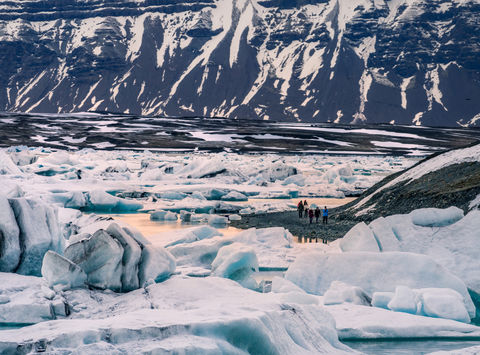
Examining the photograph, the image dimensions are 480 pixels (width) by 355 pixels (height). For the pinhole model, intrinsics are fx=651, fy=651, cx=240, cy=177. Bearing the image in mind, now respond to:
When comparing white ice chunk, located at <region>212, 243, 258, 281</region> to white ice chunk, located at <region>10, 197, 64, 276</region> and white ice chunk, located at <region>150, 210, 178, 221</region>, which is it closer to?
white ice chunk, located at <region>10, 197, 64, 276</region>

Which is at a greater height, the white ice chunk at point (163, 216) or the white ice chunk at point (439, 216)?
the white ice chunk at point (439, 216)

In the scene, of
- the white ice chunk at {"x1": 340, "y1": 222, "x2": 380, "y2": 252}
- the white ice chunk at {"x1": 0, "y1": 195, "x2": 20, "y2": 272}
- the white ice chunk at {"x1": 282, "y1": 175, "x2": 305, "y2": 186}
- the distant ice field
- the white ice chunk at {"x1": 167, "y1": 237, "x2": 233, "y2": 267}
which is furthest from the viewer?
the distant ice field

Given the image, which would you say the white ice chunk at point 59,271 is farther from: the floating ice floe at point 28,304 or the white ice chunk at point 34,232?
the white ice chunk at point 34,232

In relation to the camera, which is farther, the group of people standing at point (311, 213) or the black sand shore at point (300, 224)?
the group of people standing at point (311, 213)

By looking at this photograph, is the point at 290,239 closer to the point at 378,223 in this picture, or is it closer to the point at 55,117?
the point at 378,223

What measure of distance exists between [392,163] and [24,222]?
60.0m

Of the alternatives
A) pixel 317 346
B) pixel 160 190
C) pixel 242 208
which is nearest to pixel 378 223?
pixel 317 346

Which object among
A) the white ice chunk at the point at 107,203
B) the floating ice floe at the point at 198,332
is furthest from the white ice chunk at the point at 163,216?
the floating ice floe at the point at 198,332

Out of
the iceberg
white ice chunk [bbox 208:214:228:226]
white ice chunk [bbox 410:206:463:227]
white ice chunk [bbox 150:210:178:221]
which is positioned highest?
white ice chunk [bbox 410:206:463:227]

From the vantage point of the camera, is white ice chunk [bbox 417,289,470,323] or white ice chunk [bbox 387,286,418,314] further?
white ice chunk [bbox 387,286,418,314]

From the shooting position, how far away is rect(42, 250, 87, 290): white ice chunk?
36.2ft

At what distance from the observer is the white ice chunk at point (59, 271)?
36.2ft

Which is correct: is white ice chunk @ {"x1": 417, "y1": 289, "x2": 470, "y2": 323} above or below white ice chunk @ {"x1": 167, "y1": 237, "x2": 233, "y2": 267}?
above

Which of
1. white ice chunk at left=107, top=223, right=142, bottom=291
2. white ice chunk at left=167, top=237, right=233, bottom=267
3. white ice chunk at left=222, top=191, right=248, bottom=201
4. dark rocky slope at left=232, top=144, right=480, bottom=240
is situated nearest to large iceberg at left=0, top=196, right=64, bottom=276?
white ice chunk at left=107, top=223, right=142, bottom=291
